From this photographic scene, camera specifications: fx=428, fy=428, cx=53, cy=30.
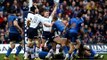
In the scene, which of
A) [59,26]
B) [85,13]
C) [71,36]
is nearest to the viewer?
[59,26]

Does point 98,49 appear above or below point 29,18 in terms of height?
below

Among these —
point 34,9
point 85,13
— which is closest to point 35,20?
point 34,9

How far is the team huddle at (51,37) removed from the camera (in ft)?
48.2

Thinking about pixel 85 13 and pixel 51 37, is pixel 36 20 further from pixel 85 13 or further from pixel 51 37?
pixel 85 13

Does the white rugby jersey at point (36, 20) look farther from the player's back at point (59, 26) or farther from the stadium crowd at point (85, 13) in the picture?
the stadium crowd at point (85, 13)

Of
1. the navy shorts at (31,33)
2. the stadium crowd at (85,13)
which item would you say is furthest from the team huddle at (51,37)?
the stadium crowd at (85,13)

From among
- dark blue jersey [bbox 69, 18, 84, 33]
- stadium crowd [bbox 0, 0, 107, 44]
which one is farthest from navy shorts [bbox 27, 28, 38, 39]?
stadium crowd [bbox 0, 0, 107, 44]

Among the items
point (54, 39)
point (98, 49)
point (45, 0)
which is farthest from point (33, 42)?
point (45, 0)

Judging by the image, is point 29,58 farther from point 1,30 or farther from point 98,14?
point 98,14

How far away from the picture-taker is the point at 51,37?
607 inches

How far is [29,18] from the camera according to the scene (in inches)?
585

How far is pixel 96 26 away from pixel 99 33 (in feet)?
1.51

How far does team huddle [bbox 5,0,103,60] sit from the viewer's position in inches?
578

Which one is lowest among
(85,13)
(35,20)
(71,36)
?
(85,13)
